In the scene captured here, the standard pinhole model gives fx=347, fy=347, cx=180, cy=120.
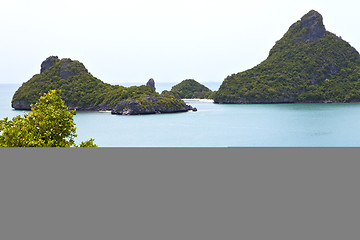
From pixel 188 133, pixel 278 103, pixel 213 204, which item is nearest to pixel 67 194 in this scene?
pixel 213 204

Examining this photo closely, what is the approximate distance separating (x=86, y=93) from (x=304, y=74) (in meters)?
59.6

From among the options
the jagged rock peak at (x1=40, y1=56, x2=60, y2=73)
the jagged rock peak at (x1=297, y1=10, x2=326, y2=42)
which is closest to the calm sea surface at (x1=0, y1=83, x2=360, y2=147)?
the jagged rock peak at (x1=40, y1=56, x2=60, y2=73)

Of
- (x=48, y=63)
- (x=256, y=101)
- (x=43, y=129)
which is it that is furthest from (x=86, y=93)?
(x=43, y=129)

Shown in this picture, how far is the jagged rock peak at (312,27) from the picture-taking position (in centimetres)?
10050

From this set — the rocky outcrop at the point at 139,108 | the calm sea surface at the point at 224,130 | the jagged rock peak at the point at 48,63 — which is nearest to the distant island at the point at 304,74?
the calm sea surface at the point at 224,130

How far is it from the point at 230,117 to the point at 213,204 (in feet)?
204

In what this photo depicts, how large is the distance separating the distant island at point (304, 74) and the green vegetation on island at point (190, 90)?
82.7 feet

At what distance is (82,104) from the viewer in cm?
7688

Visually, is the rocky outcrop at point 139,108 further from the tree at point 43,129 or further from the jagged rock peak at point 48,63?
the tree at point 43,129

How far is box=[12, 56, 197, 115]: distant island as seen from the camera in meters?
67.2

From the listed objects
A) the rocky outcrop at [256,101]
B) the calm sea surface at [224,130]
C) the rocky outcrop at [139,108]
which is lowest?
the calm sea surface at [224,130]

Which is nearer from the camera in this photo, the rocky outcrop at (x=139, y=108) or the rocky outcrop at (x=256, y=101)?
the rocky outcrop at (x=139, y=108)

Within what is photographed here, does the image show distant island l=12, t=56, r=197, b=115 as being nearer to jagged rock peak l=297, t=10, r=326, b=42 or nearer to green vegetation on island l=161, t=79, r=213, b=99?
green vegetation on island l=161, t=79, r=213, b=99

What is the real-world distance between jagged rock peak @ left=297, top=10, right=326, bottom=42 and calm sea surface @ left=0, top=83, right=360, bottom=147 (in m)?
42.7
